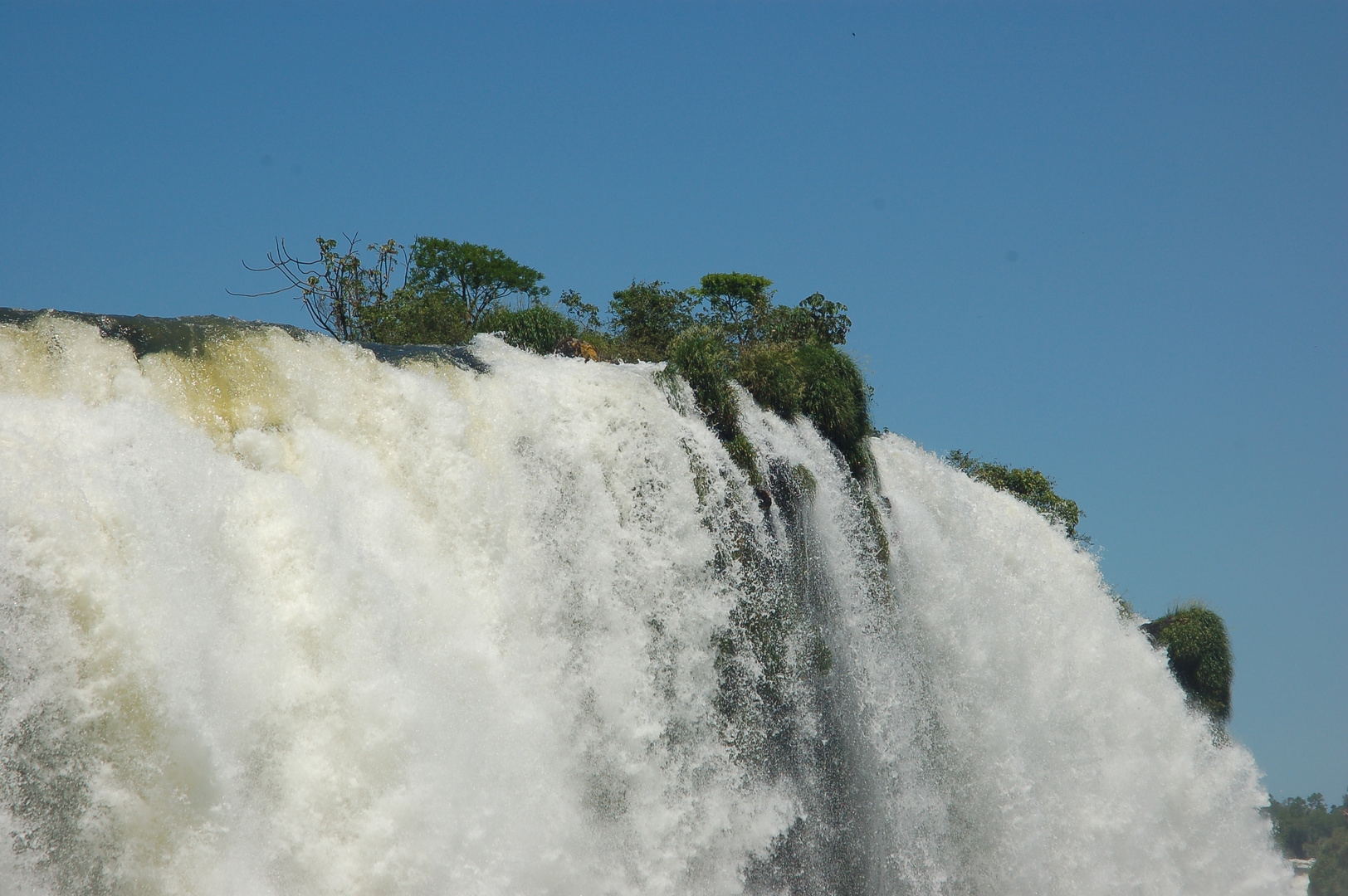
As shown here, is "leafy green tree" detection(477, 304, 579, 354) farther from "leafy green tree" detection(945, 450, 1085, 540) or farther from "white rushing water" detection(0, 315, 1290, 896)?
"leafy green tree" detection(945, 450, 1085, 540)

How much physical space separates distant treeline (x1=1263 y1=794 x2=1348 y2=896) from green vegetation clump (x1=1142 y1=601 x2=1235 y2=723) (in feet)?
115

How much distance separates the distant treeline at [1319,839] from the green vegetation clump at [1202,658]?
3507 cm

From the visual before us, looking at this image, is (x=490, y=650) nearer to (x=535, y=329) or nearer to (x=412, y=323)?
(x=535, y=329)

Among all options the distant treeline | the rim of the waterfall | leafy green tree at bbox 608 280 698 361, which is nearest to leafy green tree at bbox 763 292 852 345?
leafy green tree at bbox 608 280 698 361

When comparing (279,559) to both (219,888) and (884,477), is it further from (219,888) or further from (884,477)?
(884,477)

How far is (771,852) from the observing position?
455 inches

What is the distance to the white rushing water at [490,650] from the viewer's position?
25.1ft

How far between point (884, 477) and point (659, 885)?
6.99 metres

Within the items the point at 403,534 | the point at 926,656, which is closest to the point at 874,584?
the point at 926,656

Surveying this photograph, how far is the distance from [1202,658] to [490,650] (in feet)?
55.2

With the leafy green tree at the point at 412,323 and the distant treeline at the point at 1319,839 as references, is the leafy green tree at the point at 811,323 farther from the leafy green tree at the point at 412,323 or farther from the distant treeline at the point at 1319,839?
the distant treeline at the point at 1319,839

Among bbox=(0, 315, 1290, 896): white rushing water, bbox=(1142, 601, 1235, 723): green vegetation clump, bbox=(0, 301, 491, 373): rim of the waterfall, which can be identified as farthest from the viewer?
bbox=(1142, 601, 1235, 723): green vegetation clump

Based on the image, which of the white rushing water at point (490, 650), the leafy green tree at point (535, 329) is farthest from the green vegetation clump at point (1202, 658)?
the leafy green tree at point (535, 329)

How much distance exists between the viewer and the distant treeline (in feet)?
194
